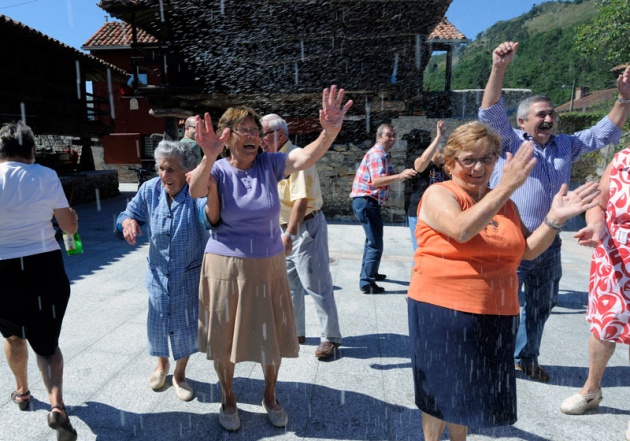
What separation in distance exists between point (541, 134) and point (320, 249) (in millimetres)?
1724

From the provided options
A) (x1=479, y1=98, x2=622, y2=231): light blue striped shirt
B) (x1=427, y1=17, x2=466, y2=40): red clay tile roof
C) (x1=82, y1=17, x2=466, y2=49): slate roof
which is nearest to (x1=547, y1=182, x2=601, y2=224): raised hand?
(x1=479, y1=98, x2=622, y2=231): light blue striped shirt

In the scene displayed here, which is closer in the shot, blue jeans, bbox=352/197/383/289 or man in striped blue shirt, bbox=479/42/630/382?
man in striped blue shirt, bbox=479/42/630/382

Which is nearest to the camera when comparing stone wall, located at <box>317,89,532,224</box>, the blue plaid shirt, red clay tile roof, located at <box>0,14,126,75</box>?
the blue plaid shirt

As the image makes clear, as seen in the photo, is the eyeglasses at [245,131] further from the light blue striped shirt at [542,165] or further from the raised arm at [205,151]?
the light blue striped shirt at [542,165]

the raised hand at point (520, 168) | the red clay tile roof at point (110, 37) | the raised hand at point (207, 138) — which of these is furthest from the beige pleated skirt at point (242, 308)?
the red clay tile roof at point (110, 37)

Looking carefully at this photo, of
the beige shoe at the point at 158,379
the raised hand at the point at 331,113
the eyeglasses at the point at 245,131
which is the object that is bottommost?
the beige shoe at the point at 158,379

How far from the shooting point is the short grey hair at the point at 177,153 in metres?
2.67

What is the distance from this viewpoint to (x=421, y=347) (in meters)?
2.03

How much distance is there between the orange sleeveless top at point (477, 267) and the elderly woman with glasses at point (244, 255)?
2.74ft

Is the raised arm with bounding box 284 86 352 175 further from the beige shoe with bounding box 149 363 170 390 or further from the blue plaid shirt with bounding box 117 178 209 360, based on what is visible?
the beige shoe with bounding box 149 363 170 390

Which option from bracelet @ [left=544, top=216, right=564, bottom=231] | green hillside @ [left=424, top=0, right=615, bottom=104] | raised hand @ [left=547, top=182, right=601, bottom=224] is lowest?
bracelet @ [left=544, top=216, right=564, bottom=231]

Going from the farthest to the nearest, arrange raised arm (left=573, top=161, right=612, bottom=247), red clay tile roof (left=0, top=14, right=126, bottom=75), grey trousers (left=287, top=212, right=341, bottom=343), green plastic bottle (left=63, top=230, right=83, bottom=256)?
red clay tile roof (left=0, top=14, right=126, bottom=75)
grey trousers (left=287, top=212, right=341, bottom=343)
green plastic bottle (left=63, top=230, right=83, bottom=256)
raised arm (left=573, top=161, right=612, bottom=247)

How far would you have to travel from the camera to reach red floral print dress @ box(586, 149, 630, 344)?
8.28 feet

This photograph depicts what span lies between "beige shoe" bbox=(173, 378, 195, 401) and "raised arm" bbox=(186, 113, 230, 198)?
135cm
